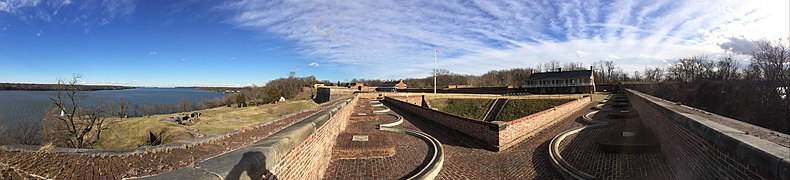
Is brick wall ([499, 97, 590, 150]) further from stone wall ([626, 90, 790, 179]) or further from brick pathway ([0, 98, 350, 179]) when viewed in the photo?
brick pathway ([0, 98, 350, 179])

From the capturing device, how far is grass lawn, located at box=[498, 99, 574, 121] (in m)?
29.0

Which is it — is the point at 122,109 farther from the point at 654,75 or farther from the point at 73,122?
the point at 654,75

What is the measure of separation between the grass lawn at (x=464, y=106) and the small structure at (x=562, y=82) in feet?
80.8

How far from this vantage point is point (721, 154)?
10.8 feet

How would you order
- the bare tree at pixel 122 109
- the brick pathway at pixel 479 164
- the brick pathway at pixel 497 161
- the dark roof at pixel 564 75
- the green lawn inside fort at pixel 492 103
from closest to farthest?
1. the brick pathway at pixel 479 164
2. the brick pathway at pixel 497 161
3. the green lawn inside fort at pixel 492 103
4. the bare tree at pixel 122 109
5. the dark roof at pixel 564 75

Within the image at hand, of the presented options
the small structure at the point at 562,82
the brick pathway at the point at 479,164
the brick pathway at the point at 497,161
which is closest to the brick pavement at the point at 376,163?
the brick pathway at the point at 479,164

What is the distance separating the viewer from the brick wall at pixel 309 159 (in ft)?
12.9

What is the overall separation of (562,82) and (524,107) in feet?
93.5

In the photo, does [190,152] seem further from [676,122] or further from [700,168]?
[676,122]

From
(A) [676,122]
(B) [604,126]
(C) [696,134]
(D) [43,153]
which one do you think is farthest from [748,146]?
(B) [604,126]

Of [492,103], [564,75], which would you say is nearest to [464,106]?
[492,103]

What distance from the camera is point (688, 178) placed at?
14.4ft

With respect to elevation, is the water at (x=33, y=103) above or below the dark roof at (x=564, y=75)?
below

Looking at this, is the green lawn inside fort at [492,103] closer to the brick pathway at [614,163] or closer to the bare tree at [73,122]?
the brick pathway at [614,163]
